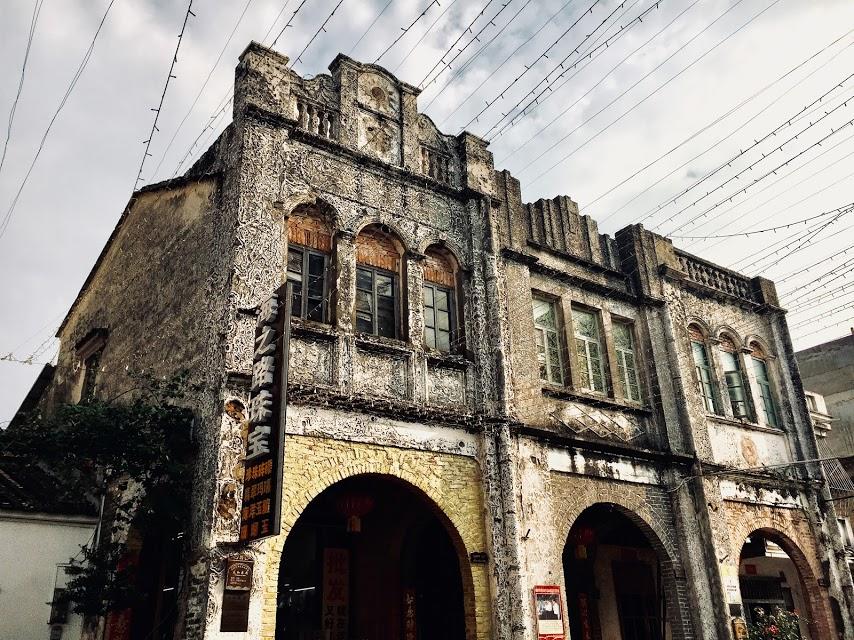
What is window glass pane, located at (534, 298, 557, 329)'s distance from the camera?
12539 mm

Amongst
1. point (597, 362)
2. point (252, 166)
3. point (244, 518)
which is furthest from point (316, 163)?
point (597, 362)

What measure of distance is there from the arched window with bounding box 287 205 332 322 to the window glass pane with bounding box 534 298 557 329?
4146mm

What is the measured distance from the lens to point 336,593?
38.3ft

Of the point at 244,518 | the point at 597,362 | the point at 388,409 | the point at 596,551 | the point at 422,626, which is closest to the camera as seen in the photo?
the point at 244,518

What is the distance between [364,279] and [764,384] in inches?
390

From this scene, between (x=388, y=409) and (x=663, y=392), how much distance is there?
241 inches

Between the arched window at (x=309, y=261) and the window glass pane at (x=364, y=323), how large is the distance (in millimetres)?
505

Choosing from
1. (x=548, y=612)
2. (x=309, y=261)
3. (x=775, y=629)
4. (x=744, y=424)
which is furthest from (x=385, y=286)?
(x=744, y=424)

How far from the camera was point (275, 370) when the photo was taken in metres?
8.01

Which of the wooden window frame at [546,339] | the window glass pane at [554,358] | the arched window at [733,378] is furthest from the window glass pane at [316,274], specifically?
the arched window at [733,378]

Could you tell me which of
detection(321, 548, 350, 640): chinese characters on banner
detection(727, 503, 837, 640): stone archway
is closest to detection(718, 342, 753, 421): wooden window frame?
detection(727, 503, 837, 640): stone archway

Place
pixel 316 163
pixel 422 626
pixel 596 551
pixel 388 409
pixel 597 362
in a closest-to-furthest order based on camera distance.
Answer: pixel 388 409, pixel 316 163, pixel 422 626, pixel 597 362, pixel 596 551

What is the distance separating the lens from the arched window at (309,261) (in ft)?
32.0

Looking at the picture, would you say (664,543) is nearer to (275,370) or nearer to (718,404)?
(718,404)
